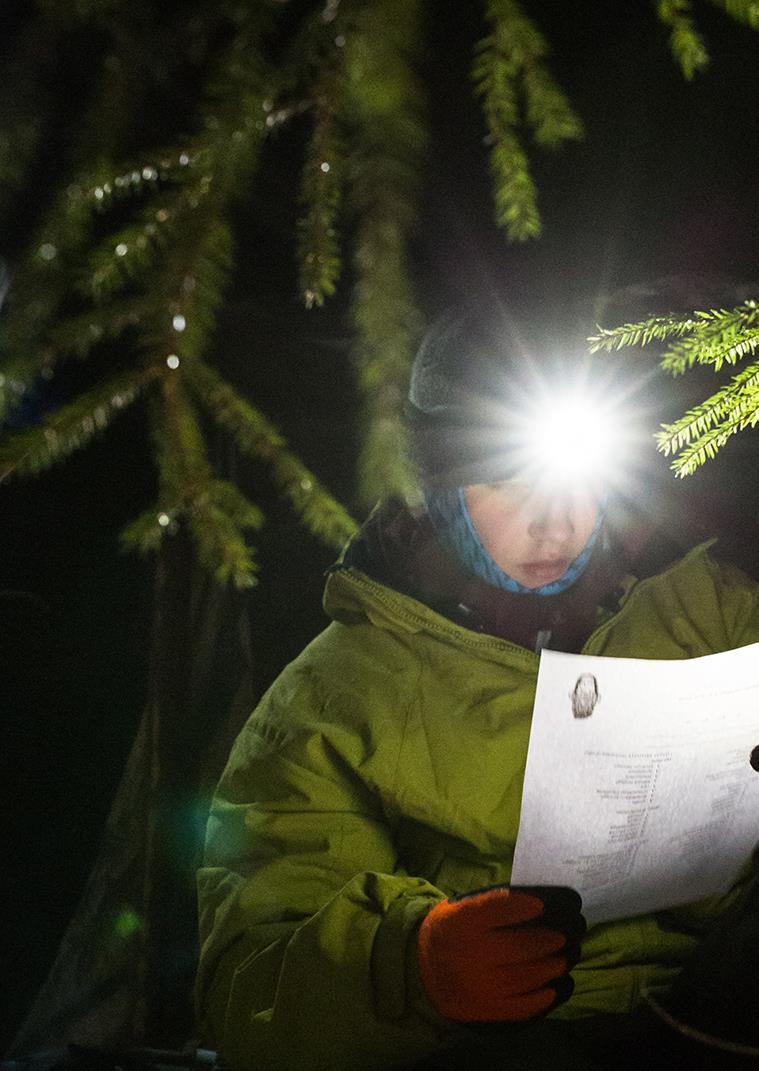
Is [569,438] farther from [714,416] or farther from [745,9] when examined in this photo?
[745,9]

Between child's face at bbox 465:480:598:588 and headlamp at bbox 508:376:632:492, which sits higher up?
headlamp at bbox 508:376:632:492

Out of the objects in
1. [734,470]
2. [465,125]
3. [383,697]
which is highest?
[465,125]

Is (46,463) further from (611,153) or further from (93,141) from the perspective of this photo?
(611,153)

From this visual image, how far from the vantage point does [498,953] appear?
876mm

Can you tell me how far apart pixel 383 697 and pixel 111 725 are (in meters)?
0.54

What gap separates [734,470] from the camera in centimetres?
146

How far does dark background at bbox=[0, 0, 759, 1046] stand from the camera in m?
1.27

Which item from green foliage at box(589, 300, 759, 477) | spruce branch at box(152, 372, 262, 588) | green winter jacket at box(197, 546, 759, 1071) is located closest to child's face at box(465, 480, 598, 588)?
green winter jacket at box(197, 546, 759, 1071)

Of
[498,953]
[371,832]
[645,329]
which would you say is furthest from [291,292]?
[498,953]

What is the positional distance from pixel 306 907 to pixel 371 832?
0.49 feet

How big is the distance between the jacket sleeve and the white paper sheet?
196 mm

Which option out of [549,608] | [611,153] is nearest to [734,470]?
[549,608]

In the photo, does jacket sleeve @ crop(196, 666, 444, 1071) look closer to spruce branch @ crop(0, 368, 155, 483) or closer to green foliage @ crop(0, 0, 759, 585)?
green foliage @ crop(0, 0, 759, 585)

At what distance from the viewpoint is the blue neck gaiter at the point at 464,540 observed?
1.29 metres
